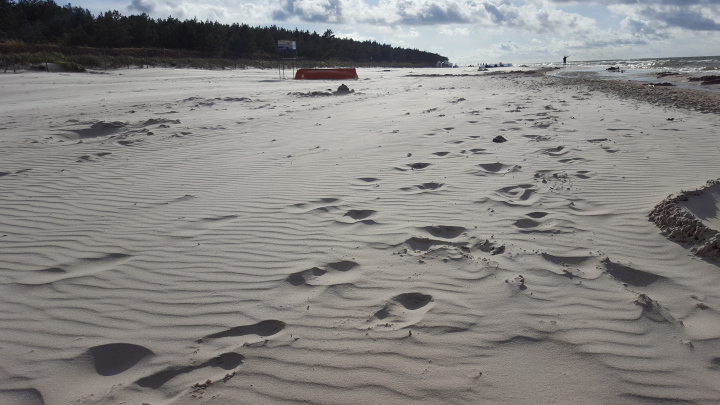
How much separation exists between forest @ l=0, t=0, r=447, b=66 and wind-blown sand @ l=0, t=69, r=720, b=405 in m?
27.9

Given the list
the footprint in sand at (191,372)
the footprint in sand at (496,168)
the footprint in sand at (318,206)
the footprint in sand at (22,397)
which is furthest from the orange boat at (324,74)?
the footprint in sand at (22,397)

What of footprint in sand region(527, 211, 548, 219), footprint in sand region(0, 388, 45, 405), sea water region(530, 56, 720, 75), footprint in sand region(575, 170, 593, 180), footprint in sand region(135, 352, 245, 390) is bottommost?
footprint in sand region(0, 388, 45, 405)

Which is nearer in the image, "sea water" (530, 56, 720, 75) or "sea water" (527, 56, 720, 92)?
"sea water" (527, 56, 720, 92)

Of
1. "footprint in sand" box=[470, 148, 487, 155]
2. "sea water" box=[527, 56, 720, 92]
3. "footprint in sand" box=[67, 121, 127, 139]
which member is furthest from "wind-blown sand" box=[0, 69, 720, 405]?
"sea water" box=[527, 56, 720, 92]

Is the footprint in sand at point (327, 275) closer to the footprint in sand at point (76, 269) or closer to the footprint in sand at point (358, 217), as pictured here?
the footprint in sand at point (358, 217)

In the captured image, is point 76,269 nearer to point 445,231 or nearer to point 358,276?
point 358,276

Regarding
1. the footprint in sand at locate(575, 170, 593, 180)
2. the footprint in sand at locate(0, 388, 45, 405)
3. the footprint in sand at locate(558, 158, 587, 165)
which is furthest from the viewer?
the footprint in sand at locate(558, 158, 587, 165)

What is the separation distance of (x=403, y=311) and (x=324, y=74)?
24209 millimetres

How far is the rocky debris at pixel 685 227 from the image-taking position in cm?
306

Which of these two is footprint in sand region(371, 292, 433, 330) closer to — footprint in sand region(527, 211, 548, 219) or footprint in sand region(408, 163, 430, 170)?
footprint in sand region(527, 211, 548, 219)

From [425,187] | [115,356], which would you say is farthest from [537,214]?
[115,356]

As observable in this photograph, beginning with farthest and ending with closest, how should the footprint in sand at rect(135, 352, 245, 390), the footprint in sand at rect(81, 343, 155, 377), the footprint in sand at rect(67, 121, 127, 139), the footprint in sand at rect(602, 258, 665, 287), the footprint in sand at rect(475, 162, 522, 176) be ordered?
the footprint in sand at rect(67, 121, 127, 139) < the footprint in sand at rect(475, 162, 522, 176) < the footprint in sand at rect(602, 258, 665, 287) < the footprint in sand at rect(81, 343, 155, 377) < the footprint in sand at rect(135, 352, 245, 390)

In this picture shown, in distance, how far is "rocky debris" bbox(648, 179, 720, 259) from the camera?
3.06 meters

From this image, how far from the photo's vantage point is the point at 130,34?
43750 millimetres
